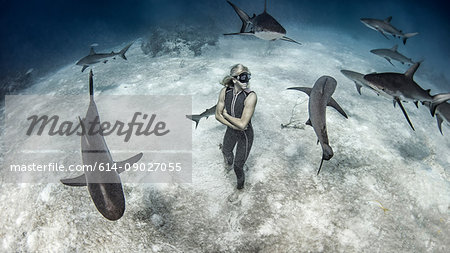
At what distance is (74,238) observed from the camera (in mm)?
3051

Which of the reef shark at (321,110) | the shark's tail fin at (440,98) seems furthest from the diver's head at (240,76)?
the shark's tail fin at (440,98)

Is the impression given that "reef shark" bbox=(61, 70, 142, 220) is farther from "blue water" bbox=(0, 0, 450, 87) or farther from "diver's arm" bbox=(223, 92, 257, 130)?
"blue water" bbox=(0, 0, 450, 87)

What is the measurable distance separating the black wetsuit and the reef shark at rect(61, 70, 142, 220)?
183 cm

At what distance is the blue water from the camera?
23422mm

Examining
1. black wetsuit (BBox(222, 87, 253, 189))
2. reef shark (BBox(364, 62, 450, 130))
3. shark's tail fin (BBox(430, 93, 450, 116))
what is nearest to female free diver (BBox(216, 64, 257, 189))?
black wetsuit (BBox(222, 87, 253, 189))

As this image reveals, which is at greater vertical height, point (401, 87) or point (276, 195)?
point (401, 87)

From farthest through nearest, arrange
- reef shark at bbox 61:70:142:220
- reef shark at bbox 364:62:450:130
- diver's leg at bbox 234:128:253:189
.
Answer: diver's leg at bbox 234:128:253:189, reef shark at bbox 364:62:450:130, reef shark at bbox 61:70:142:220

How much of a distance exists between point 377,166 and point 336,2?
96104 millimetres

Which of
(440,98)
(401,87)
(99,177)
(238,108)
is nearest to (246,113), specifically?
(238,108)

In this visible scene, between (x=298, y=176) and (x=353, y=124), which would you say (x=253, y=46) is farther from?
(x=298, y=176)

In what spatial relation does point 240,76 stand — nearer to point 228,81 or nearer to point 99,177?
point 228,81

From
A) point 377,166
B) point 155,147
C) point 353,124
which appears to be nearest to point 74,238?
point 155,147

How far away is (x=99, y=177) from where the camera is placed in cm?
205

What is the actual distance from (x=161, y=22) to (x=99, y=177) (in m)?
25.9
